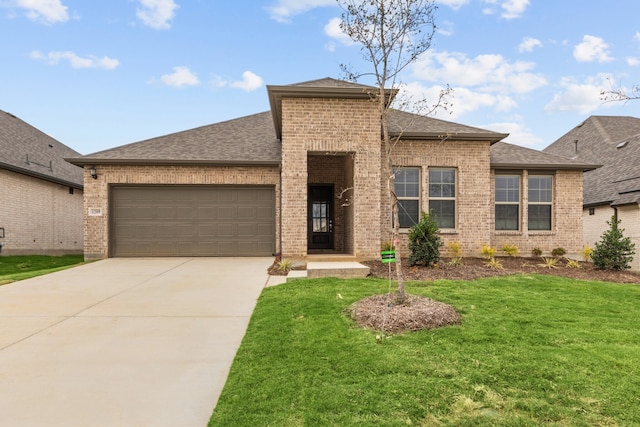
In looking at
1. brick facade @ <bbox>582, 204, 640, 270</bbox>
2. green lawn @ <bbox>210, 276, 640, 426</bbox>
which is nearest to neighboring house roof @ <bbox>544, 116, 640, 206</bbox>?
brick facade @ <bbox>582, 204, 640, 270</bbox>

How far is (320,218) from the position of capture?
13.6m

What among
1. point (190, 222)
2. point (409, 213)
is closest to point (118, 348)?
point (190, 222)

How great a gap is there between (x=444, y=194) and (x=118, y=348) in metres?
10.2

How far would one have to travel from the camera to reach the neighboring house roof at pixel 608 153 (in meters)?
14.6

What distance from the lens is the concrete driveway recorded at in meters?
2.79

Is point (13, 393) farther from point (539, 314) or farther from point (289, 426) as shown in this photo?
point (539, 314)

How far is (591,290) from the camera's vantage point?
7016mm

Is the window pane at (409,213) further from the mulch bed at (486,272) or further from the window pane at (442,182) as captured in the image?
the mulch bed at (486,272)

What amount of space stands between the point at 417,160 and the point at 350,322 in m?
7.98

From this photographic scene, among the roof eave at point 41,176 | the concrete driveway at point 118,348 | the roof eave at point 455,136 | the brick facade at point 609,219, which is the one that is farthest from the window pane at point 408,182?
the roof eave at point 41,176

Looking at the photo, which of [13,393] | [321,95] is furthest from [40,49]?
[13,393]

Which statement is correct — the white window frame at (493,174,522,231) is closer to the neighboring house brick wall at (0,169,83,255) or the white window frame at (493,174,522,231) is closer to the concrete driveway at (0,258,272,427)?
the concrete driveway at (0,258,272,427)

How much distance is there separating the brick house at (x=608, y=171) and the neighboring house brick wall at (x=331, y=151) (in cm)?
1058

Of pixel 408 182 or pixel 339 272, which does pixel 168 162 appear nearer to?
pixel 339 272
